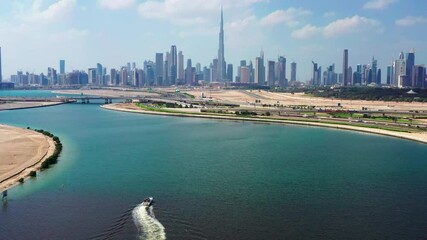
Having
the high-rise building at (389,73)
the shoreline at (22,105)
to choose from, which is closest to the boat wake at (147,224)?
the shoreline at (22,105)

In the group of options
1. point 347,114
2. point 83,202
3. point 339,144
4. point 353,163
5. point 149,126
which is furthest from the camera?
point 347,114

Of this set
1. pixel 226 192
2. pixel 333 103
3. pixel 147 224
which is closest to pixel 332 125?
pixel 226 192

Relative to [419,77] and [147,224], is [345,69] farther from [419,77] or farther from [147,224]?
[147,224]

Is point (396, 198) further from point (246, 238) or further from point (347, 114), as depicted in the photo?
point (347, 114)

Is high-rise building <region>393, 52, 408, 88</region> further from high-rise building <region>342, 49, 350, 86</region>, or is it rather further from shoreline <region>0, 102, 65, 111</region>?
shoreline <region>0, 102, 65, 111</region>

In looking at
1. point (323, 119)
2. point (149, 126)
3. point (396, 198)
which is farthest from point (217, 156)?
point (323, 119)

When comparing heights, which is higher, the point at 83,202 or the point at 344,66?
the point at 344,66
